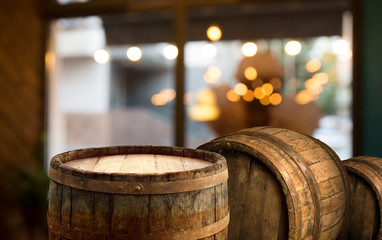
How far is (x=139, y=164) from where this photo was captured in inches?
41.0

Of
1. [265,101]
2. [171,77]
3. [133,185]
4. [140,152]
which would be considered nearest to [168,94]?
[171,77]

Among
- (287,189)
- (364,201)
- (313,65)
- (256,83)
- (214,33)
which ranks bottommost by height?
(364,201)

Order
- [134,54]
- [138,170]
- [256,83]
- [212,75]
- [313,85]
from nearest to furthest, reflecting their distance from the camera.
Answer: [138,170]
[313,85]
[256,83]
[212,75]
[134,54]

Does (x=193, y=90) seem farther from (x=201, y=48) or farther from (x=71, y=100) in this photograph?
(x=71, y=100)

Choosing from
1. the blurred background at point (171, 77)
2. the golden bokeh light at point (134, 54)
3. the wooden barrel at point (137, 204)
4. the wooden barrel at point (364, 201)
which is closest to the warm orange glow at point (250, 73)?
the blurred background at point (171, 77)

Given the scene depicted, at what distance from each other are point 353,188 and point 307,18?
2383 millimetres

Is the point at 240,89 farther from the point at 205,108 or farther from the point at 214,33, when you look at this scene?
the point at 214,33

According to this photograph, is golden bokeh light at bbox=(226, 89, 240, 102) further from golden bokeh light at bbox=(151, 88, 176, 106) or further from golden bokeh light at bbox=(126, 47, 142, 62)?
golden bokeh light at bbox=(126, 47, 142, 62)

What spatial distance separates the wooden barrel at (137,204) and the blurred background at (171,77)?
228 cm

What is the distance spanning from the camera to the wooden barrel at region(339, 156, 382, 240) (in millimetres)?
1158

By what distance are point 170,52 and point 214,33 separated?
1.63 feet

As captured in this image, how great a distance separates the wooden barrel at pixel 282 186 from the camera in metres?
1.00

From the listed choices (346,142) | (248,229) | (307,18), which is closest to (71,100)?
(307,18)

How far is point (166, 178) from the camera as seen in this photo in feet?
2.60
